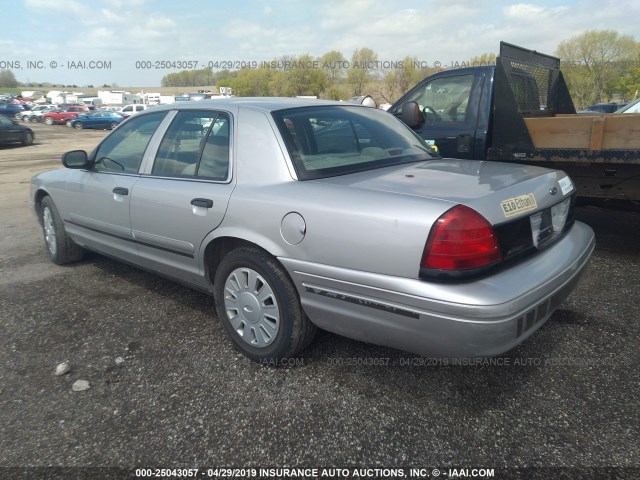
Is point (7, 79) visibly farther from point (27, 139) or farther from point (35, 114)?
point (27, 139)

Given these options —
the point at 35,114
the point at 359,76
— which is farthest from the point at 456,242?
the point at 359,76

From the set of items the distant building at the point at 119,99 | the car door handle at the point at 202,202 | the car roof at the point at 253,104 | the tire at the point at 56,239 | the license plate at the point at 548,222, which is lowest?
the tire at the point at 56,239

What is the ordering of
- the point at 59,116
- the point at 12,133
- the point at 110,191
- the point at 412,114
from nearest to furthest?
the point at 110,191, the point at 412,114, the point at 12,133, the point at 59,116

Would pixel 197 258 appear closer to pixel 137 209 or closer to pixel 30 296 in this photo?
pixel 137 209

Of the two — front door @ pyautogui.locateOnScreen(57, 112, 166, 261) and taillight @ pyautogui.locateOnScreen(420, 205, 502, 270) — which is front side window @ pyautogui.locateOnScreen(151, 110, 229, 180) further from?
taillight @ pyautogui.locateOnScreen(420, 205, 502, 270)

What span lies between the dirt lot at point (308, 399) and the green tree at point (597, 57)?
50.0 meters

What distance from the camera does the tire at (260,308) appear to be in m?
2.65

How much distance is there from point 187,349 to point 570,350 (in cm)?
240

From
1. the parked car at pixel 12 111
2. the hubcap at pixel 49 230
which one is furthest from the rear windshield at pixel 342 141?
the parked car at pixel 12 111

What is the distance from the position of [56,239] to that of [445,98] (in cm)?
429

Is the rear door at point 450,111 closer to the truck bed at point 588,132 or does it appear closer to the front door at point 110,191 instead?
the truck bed at point 588,132

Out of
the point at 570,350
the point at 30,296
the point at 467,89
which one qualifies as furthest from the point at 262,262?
the point at 467,89

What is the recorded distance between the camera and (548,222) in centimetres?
268

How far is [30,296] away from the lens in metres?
4.05
